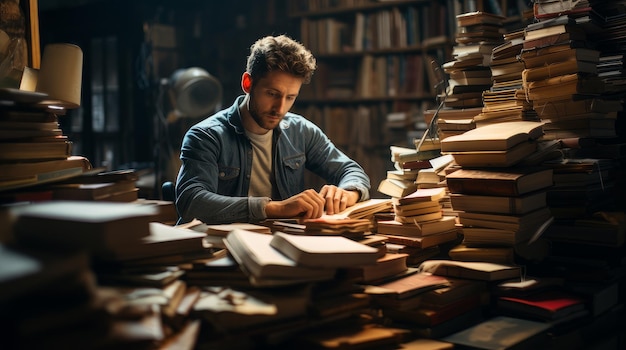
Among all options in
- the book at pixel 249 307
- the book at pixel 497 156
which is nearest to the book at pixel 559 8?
the book at pixel 497 156

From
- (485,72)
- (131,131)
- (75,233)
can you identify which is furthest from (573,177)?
(131,131)

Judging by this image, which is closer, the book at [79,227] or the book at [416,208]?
the book at [79,227]

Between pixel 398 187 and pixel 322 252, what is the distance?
1.24 m

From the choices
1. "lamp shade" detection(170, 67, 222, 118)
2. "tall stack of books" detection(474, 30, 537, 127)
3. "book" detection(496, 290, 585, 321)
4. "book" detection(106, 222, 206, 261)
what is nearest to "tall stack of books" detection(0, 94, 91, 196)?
"book" detection(106, 222, 206, 261)

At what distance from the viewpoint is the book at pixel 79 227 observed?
118 cm

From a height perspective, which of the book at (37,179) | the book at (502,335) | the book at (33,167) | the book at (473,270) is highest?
the book at (33,167)

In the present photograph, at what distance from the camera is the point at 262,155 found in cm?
325

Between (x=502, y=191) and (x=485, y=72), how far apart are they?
885 mm

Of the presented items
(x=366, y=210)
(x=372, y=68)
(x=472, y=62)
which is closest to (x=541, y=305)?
(x=366, y=210)

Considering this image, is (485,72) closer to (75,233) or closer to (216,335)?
(216,335)

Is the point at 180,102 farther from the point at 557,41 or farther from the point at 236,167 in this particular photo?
the point at 557,41

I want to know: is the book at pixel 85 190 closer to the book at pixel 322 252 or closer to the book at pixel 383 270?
the book at pixel 322 252

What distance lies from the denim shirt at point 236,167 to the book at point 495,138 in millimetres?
782

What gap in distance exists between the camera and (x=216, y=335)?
141 centimetres
